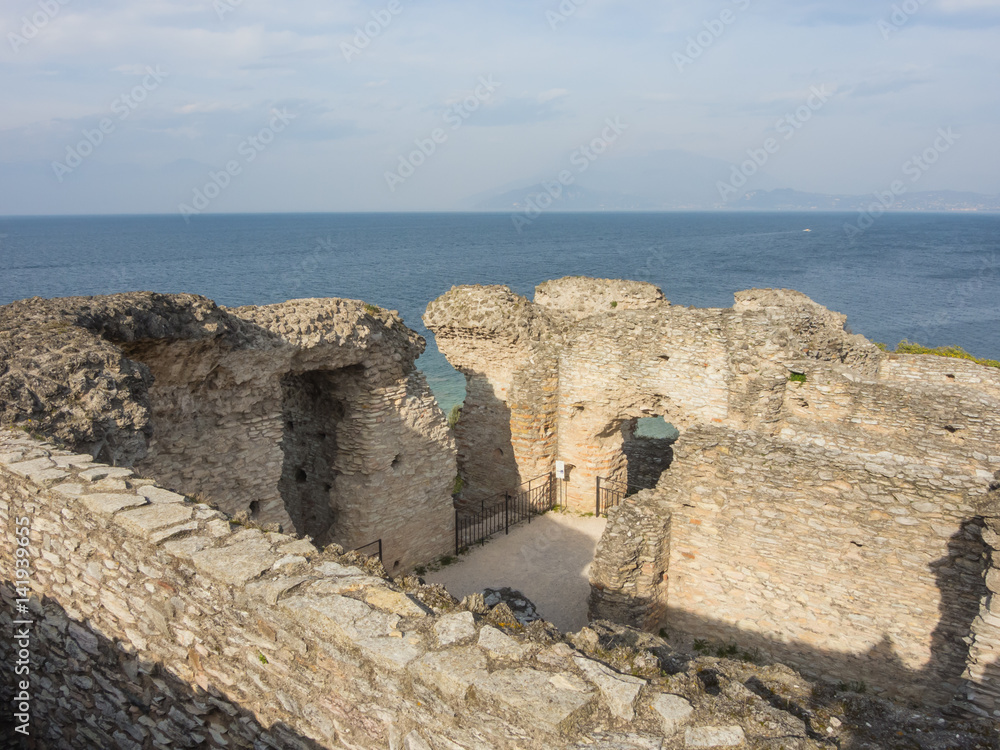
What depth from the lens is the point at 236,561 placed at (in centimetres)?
401

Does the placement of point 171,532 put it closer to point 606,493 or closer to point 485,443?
point 485,443

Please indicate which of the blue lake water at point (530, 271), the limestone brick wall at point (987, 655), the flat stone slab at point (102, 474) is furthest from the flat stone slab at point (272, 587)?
the blue lake water at point (530, 271)

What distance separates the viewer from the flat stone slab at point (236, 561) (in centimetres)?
388

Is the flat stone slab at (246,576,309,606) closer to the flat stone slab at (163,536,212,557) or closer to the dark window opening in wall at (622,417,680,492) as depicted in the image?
the flat stone slab at (163,536,212,557)

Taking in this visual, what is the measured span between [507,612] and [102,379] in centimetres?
474

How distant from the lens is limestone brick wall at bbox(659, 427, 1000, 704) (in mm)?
7004

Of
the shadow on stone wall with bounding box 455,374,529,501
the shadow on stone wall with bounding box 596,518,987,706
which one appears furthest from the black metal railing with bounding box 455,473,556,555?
the shadow on stone wall with bounding box 596,518,987,706

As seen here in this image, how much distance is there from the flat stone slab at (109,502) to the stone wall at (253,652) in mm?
16

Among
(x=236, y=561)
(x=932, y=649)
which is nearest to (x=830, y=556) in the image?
(x=932, y=649)

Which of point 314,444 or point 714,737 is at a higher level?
point 714,737

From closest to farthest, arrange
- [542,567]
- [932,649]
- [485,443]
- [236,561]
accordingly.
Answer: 1. [236,561]
2. [932,649]
3. [542,567]
4. [485,443]

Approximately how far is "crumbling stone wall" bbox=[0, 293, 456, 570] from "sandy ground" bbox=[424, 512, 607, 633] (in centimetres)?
83

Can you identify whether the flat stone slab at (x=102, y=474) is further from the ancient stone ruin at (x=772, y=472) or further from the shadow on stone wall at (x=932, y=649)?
the shadow on stone wall at (x=932, y=649)

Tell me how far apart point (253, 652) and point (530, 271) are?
74428 millimetres
